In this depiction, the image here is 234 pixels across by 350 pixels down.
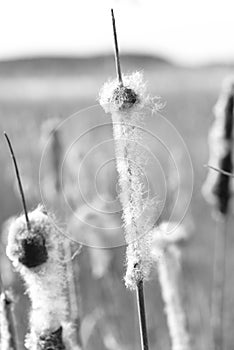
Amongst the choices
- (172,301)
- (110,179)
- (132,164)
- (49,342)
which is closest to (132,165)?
(132,164)

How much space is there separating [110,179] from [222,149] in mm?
899

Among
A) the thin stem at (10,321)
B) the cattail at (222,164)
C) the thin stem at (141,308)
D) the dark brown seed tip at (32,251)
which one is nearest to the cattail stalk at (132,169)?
the thin stem at (141,308)

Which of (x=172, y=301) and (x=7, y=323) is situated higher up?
(x=172, y=301)

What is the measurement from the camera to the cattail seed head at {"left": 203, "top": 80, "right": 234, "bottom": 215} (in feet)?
5.16

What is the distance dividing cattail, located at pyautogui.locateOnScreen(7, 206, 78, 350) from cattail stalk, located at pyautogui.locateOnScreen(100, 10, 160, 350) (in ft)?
0.39

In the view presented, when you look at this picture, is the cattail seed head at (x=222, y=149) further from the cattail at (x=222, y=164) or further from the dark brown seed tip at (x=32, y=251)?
the dark brown seed tip at (x=32, y=251)

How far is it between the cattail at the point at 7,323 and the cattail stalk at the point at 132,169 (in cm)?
22

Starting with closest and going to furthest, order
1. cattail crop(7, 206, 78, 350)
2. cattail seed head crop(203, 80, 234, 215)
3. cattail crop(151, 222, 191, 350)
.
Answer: cattail crop(7, 206, 78, 350) → cattail crop(151, 222, 191, 350) → cattail seed head crop(203, 80, 234, 215)

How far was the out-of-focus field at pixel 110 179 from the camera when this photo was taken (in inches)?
85.6

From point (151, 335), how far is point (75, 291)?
102 centimetres

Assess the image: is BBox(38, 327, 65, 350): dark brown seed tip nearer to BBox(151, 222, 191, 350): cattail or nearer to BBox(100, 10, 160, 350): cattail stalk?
BBox(100, 10, 160, 350): cattail stalk

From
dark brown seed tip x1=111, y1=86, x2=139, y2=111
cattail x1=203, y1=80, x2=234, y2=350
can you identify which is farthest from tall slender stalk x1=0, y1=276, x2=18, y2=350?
cattail x1=203, y1=80, x2=234, y2=350

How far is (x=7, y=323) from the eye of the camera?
91 centimetres

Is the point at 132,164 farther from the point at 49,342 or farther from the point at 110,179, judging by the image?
the point at 110,179
